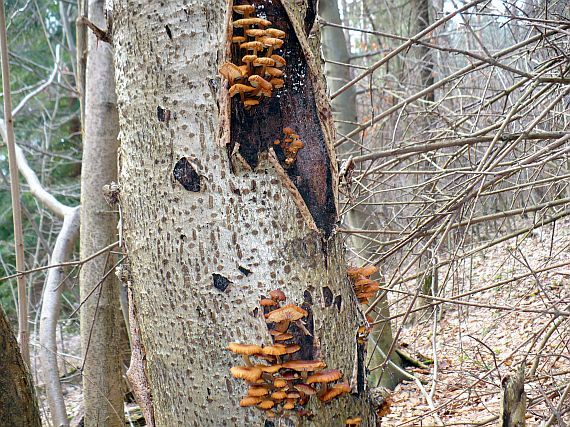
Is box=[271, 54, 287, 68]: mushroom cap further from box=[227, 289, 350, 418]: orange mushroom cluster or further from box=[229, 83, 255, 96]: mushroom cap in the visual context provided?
box=[227, 289, 350, 418]: orange mushroom cluster

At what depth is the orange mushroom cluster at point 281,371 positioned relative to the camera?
1325 millimetres

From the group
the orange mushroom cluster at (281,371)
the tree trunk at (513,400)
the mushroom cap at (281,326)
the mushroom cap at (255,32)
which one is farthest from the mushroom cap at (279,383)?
the mushroom cap at (255,32)

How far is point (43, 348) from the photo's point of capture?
3320 millimetres

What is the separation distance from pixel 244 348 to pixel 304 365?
151mm

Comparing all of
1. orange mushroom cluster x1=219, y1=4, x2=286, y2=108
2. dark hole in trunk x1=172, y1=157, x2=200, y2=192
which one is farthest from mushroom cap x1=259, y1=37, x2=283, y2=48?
dark hole in trunk x1=172, y1=157, x2=200, y2=192

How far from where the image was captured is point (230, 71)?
133 cm

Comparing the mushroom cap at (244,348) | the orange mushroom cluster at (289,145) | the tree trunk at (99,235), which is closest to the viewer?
the mushroom cap at (244,348)

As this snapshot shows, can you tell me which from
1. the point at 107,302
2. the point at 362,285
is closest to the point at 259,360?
the point at 362,285

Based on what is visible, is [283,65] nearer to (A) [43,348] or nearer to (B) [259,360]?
(B) [259,360]

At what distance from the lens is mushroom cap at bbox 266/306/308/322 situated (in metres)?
1.32

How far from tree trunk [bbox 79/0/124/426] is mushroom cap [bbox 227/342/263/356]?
2341 millimetres

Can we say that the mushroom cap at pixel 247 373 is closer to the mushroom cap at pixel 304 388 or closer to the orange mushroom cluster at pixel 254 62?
the mushroom cap at pixel 304 388

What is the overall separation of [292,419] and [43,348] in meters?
2.42

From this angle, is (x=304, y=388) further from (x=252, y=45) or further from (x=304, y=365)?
(x=252, y=45)
